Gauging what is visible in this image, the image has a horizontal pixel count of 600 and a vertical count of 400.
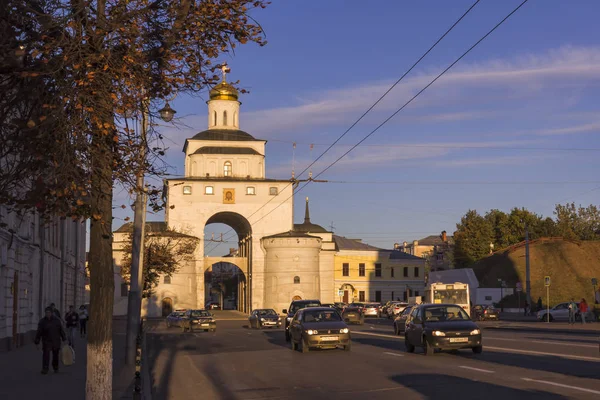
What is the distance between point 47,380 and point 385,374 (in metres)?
7.34

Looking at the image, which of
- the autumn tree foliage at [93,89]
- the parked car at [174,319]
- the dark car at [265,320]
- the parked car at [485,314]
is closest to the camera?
the autumn tree foliage at [93,89]

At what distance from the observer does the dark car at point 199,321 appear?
163 feet

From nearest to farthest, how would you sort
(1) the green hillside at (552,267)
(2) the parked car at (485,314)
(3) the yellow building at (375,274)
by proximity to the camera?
(2) the parked car at (485,314)
(1) the green hillside at (552,267)
(3) the yellow building at (375,274)

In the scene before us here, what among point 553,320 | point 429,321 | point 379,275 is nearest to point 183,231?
point 379,275

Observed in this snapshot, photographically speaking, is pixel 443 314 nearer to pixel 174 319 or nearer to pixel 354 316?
pixel 354 316

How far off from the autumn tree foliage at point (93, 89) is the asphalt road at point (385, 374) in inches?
245

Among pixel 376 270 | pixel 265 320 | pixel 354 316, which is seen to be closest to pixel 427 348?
pixel 265 320

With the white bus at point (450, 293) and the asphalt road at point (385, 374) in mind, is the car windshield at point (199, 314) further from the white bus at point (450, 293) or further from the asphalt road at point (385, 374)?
the asphalt road at point (385, 374)

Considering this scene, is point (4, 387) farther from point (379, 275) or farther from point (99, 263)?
point (379, 275)

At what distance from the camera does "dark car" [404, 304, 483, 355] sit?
22.7 meters

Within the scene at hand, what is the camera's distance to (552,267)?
9188 centimetres

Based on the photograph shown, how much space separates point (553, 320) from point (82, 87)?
5227 centimetres

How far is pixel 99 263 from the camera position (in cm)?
990

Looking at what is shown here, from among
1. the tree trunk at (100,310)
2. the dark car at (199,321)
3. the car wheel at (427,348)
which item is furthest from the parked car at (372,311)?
the tree trunk at (100,310)
